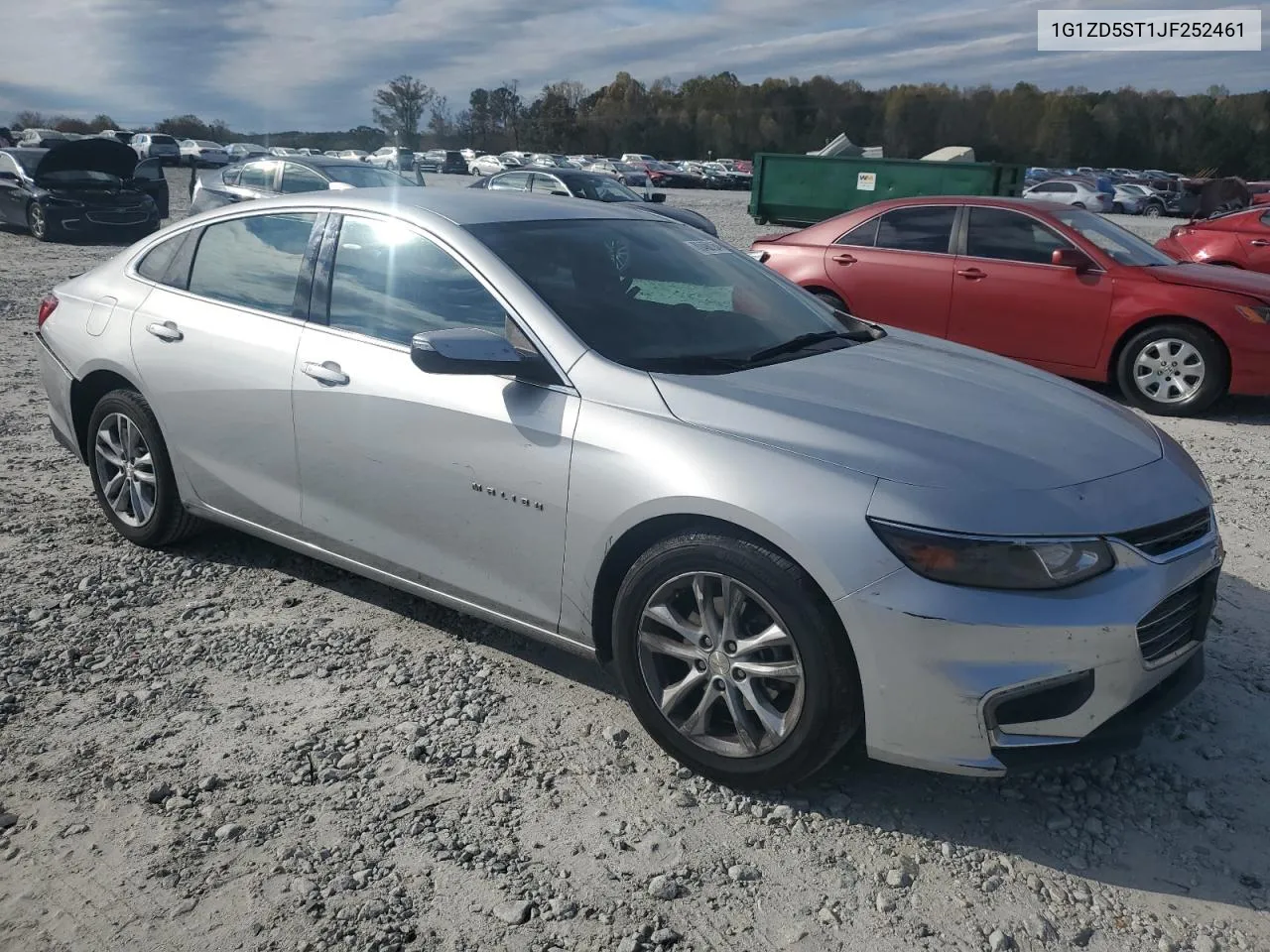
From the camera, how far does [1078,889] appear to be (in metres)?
2.65

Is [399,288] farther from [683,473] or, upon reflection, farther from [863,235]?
[863,235]

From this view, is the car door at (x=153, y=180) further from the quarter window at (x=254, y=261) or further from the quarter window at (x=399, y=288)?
the quarter window at (x=399, y=288)

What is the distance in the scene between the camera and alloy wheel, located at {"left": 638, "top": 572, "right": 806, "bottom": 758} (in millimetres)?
2836

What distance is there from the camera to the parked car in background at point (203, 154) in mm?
55594

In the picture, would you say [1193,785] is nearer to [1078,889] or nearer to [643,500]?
[1078,889]

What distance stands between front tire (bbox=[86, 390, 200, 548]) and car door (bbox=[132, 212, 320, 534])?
0.44 ft

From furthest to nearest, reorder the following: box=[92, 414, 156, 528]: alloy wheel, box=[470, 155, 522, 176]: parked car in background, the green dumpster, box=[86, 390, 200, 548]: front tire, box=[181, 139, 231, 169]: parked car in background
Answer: box=[181, 139, 231, 169]: parked car in background, box=[470, 155, 522, 176]: parked car in background, the green dumpster, box=[92, 414, 156, 528]: alloy wheel, box=[86, 390, 200, 548]: front tire

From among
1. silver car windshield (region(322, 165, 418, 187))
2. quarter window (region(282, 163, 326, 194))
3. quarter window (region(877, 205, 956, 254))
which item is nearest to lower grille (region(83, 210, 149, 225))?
quarter window (region(282, 163, 326, 194))

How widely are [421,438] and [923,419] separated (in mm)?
1533

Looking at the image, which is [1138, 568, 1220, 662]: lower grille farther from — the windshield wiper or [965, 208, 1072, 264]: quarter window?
[965, 208, 1072, 264]: quarter window

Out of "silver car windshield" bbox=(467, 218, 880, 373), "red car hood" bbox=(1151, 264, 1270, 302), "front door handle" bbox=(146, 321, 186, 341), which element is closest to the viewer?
"silver car windshield" bbox=(467, 218, 880, 373)

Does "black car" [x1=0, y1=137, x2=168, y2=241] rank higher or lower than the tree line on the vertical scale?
lower

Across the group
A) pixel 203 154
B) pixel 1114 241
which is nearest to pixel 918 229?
pixel 1114 241

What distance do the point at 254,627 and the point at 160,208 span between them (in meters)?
17.0
